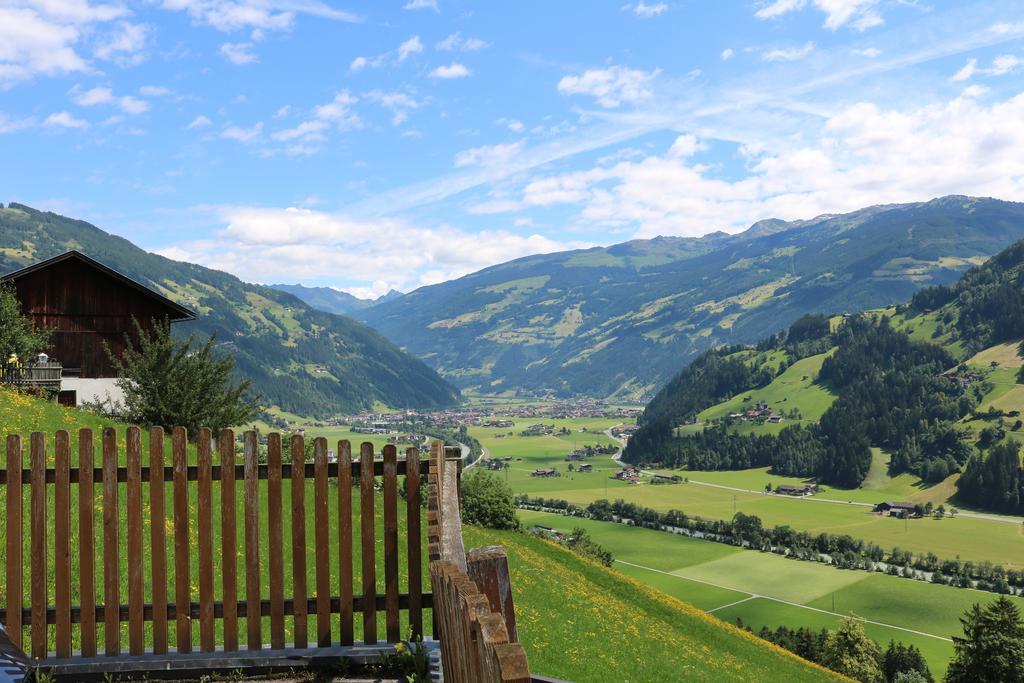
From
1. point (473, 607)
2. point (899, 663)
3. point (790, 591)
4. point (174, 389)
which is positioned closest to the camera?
point (473, 607)

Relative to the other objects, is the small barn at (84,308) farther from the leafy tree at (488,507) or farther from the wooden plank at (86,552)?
the wooden plank at (86,552)

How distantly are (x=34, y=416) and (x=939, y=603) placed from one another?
13120 centimetres

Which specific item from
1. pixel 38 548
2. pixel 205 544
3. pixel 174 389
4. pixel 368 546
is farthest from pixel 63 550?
pixel 174 389

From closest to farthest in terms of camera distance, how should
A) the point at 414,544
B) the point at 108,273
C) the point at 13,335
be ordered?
the point at 414,544 < the point at 13,335 < the point at 108,273

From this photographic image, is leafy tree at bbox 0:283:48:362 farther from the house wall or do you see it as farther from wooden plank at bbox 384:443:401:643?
wooden plank at bbox 384:443:401:643

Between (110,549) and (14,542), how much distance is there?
3.42 ft

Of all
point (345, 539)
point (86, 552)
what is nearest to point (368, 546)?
point (345, 539)

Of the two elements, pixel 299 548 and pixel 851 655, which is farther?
pixel 851 655

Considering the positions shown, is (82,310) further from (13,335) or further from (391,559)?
(391,559)

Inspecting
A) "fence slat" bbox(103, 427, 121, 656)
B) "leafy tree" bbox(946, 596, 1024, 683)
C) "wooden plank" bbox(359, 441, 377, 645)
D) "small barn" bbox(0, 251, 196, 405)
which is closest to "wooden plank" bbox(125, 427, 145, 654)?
"fence slat" bbox(103, 427, 121, 656)

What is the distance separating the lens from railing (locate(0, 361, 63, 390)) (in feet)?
120

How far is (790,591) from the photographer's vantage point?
125 metres

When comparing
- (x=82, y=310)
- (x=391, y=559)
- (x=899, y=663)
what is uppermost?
(x=82, y=310)

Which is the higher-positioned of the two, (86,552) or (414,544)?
(86,552)
